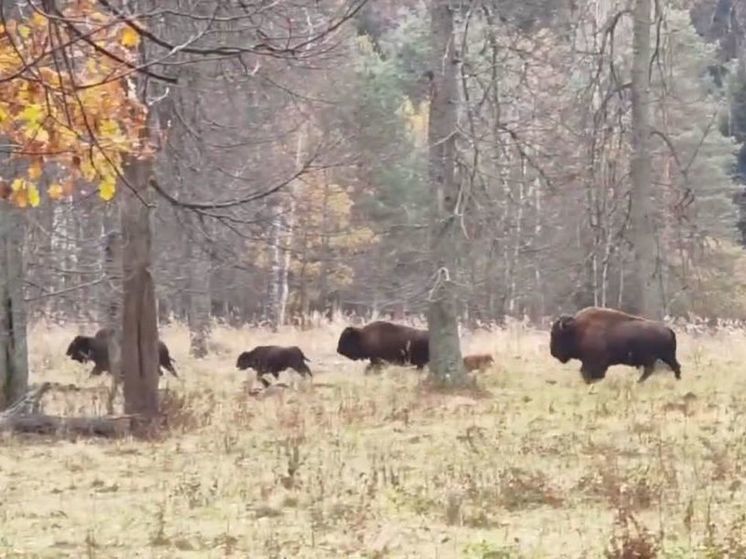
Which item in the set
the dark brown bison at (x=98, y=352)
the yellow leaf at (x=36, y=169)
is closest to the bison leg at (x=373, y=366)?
the dark brown bison at (x=98, y=352)

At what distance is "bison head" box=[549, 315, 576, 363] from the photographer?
58.7 ft

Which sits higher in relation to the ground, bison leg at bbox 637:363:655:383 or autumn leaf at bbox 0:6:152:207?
autumn leaf at bbox 0:6:152:207

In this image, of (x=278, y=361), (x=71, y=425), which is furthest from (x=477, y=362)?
(x=71, y=425)

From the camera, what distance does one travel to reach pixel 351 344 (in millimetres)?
21500

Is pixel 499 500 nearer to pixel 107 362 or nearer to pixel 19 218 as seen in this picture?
pixel 19 218

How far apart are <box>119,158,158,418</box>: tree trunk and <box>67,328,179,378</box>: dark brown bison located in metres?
5.20

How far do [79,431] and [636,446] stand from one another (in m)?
5.62

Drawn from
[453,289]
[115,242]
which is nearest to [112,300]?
[115,242]

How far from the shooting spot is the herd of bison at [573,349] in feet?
56.0

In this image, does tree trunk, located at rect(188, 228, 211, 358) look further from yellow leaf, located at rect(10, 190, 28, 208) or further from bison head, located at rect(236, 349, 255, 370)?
yellow leaf, located at rect(10, 190, 28, 208)

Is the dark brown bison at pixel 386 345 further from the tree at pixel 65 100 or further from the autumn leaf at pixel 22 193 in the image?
the autumn leaf at pixel 22 193

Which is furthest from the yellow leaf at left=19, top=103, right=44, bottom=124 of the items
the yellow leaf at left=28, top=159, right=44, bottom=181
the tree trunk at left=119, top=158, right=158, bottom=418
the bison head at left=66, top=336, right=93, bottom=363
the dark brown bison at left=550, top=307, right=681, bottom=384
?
the bison head at left=66, top=336, right=93, bottom=363

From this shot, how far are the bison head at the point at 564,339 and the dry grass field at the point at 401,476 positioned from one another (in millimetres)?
1179

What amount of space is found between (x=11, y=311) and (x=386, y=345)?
802 cm
